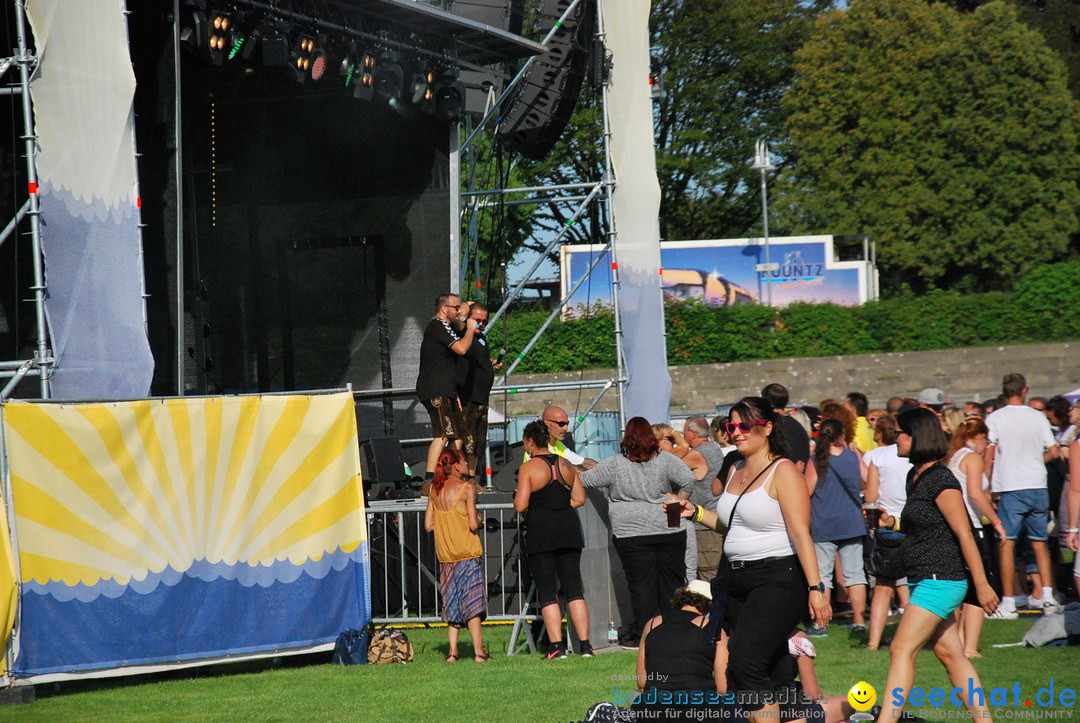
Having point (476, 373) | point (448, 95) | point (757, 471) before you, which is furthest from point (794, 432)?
point (448, 95)

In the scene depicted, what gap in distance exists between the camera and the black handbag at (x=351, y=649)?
882 centimetres

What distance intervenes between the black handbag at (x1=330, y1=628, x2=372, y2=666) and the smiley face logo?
392cm

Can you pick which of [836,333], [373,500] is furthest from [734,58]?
[373,500]

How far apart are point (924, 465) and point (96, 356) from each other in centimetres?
585

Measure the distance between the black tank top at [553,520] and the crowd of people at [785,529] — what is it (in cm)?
1

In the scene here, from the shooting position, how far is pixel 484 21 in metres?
15.2

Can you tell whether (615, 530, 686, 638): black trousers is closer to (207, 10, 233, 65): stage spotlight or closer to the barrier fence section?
the barrier fence section

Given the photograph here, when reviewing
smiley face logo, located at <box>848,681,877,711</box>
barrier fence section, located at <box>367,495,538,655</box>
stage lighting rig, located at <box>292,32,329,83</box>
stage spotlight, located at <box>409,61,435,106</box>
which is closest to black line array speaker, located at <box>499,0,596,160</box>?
stage spotlight, located at <box>409,61,435,106</box>

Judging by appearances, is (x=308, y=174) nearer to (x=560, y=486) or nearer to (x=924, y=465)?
(x=560, y=486)

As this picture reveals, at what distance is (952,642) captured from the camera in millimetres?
5762

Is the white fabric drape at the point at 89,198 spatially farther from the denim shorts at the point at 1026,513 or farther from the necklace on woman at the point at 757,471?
the denim shorts at the point at 1026,513

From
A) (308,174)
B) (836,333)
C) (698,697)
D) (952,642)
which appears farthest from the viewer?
(836,333)

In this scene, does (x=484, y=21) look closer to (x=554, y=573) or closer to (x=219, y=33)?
(x=219, y=33)

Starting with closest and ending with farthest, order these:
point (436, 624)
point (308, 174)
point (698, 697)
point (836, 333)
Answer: point (698, 697)
point (436, 624)
point (308, 174)
point (836, 333)
